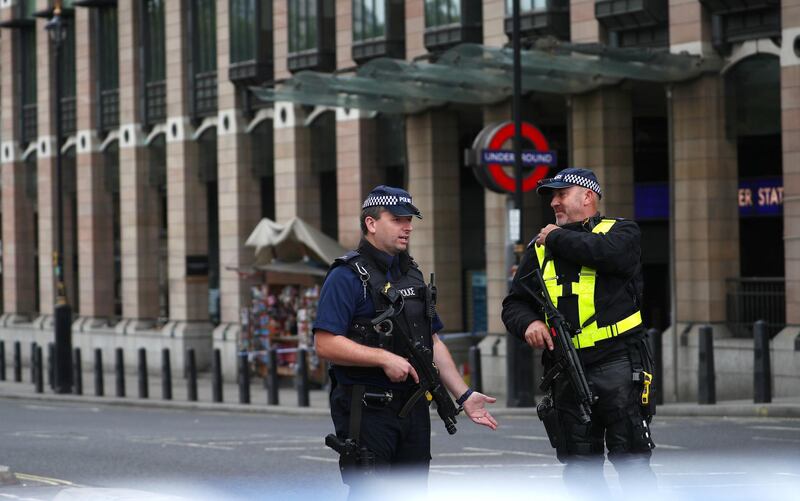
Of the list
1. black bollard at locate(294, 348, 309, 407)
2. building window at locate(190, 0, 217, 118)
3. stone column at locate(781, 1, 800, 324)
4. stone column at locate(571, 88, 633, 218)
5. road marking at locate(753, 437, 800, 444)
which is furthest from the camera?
building window at locate(190, 0, 217, 118)

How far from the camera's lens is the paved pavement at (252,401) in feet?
66.0

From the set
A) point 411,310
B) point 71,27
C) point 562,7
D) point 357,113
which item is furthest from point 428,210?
point 411,310

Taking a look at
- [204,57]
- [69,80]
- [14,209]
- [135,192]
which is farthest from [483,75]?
[14,209]

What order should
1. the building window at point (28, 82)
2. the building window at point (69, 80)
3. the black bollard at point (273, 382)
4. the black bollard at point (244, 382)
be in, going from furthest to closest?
the building window at point (28, 82)
the building window at point (69, 80)
the black bollard at point (244, 382)
the black bollard at point (273, 382)

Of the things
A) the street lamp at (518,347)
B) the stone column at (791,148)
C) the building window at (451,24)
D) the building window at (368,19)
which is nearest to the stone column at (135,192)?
the building window at (368,19)

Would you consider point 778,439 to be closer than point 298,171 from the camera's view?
Yes

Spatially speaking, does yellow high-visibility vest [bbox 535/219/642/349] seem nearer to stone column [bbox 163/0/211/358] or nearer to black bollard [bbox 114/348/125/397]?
black bollard [bbox 114/348/125/397]

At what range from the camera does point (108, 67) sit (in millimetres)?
43219

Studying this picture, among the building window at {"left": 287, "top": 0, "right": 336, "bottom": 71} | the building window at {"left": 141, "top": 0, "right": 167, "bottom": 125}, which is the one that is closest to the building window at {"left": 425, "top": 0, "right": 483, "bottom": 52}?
the building window at {"left": 287, "top": 0, "right": 336, "bottom": 71}

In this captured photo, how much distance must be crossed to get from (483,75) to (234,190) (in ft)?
41.0

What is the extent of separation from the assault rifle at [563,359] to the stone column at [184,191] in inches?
1229

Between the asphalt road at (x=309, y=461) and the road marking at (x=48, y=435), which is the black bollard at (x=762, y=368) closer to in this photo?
the asphalt road at (x=309, y=461)

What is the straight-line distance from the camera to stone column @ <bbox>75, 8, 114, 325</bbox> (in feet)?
144

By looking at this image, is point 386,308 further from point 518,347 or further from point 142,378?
point 142,378
